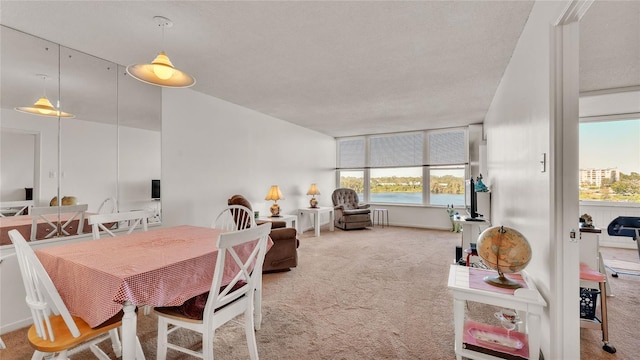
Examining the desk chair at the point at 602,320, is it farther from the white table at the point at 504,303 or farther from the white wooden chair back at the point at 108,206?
the white wooden chair back at the point at 108,206

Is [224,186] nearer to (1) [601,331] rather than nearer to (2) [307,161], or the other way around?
(2) [307,161]

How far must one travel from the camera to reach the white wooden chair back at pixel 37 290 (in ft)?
4.22

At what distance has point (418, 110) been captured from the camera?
4.99 m

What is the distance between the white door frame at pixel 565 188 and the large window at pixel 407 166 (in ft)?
17.5

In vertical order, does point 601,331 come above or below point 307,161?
below

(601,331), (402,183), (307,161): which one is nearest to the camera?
(601,331)

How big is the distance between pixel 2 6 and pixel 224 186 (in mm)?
2879

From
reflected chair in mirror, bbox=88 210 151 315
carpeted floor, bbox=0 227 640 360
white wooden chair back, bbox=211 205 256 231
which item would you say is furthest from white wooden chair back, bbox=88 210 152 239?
carpeted floor, bbox=0 227 640 360

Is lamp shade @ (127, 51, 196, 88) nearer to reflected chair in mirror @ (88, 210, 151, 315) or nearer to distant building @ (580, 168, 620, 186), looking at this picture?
reflected chair in mirror @ (88, 210, 151, 315)

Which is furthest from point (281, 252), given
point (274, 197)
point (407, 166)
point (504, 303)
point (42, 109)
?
point (407, 166)

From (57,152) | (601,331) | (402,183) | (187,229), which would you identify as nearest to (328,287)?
(187,229)

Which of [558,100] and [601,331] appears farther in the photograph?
[601,331]

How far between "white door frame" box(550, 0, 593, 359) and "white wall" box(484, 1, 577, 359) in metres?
0.04

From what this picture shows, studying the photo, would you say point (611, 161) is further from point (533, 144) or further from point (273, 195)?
point (273, 195)
